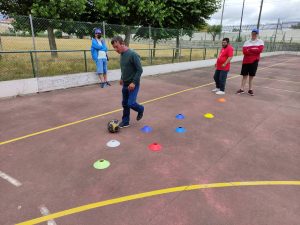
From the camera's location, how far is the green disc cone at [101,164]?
3.70 metres

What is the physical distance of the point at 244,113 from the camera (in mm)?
6582

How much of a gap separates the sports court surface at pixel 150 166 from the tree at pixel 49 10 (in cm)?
494

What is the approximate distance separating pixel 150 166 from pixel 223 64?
5340mm

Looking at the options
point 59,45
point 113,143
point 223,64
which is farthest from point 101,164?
point 59,45

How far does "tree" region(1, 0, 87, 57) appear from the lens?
10.3 meters

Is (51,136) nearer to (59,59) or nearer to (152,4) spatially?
(59,59)

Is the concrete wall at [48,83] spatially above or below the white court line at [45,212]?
above

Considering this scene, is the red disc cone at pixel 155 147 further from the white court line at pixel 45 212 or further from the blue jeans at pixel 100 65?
the blue jeans at pixel 100 65

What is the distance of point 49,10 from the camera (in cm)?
1046

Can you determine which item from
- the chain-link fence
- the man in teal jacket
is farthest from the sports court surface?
the chain-link fence

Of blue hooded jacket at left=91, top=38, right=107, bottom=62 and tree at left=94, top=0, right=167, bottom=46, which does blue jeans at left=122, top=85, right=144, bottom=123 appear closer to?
blue hooded jacket at left=91, top=38, right=107, bottom=62

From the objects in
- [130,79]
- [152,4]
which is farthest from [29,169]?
[152,4]

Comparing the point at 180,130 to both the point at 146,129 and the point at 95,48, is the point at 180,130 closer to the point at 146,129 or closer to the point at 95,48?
the point at 146,129

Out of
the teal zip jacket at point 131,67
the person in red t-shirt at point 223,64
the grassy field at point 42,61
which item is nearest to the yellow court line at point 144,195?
the teal zip jacket at point 131,67
